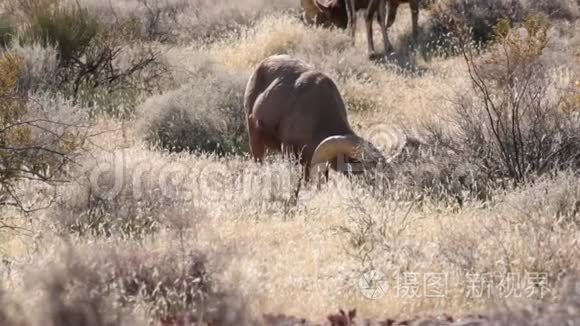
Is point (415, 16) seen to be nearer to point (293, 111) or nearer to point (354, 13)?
point (354, 13)

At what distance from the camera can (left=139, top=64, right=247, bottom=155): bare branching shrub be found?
14.8m

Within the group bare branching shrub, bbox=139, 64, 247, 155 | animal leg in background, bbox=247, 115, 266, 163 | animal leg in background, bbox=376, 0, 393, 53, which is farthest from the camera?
animal leg in background, bbox=376, 0, 393, 53

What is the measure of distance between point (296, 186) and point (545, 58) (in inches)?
397

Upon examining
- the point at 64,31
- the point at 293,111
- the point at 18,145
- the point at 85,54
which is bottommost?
the point at 85,54

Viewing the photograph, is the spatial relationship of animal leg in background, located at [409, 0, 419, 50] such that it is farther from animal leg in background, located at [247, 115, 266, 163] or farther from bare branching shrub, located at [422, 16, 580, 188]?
bare branching shrub, located at [422, 16, 580, 188]

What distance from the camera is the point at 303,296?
671cm

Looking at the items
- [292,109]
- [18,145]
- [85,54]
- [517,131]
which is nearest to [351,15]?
[85,54]

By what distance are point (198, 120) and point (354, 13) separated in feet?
29.7

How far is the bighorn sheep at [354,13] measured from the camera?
880 inches

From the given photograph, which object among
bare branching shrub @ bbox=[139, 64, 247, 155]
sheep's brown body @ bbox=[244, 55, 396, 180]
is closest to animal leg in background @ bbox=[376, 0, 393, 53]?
bare branching shrub @ bbox=[139, 64, 247, 155]

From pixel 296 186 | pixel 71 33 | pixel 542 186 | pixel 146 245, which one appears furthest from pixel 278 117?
pixel 71 33

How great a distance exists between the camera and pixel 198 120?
15.2 m

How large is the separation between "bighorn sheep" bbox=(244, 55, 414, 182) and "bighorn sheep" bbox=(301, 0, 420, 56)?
10.1 metres

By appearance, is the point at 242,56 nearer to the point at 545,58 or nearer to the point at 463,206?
the point at 545,58
